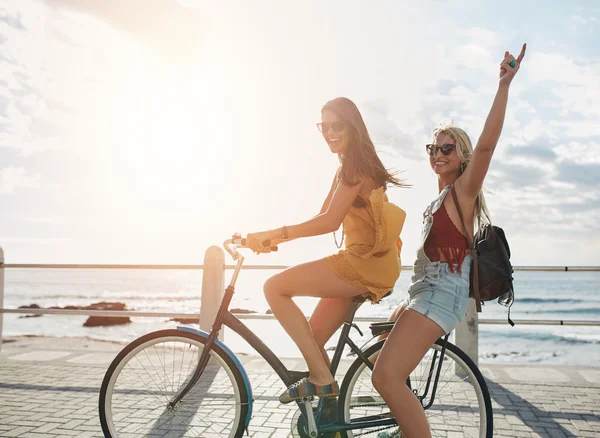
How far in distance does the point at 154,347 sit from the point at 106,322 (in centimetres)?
3422

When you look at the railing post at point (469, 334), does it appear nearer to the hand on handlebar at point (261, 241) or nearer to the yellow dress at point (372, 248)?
the yellow dress at point (372, 248)

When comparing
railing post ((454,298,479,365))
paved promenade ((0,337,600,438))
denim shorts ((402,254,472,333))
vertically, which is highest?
denim shorts ((402,254,472,333))

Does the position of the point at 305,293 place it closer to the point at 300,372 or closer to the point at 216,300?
the point at 300,372

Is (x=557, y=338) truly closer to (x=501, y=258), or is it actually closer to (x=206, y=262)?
(x=206, y=262)

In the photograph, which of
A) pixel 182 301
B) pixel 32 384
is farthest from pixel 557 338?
pixel 182 301

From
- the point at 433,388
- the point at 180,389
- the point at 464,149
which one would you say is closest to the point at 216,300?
the point at 180,389

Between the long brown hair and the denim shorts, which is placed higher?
the long brown hair

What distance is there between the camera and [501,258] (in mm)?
2986

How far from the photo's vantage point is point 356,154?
3252 millimetres

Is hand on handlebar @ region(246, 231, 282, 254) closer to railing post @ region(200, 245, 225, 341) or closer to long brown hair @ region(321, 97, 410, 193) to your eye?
long brown hair @ region(321, 97, 410, 193)

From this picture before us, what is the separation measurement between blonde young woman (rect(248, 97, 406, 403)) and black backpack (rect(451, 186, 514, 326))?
45cm

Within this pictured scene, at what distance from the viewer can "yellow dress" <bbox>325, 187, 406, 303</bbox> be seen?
3.15 metres

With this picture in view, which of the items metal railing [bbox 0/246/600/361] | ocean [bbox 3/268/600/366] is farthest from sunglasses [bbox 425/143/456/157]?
metal railing [bbox 0/246/600/361]

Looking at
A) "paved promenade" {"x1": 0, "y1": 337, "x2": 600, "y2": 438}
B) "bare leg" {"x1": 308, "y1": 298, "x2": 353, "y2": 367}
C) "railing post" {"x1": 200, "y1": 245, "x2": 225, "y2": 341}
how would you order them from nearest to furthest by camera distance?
"bare leg" {"x1": 308, "y1": 298, "x2": 353, "y2": 367} < "paved promenade" {"x1": 0, "y1": 337, "x2": 600, "y2": 438} < "railing post" {"x1": 200, "y1": 245, "x2": 225, "y2": 341}
